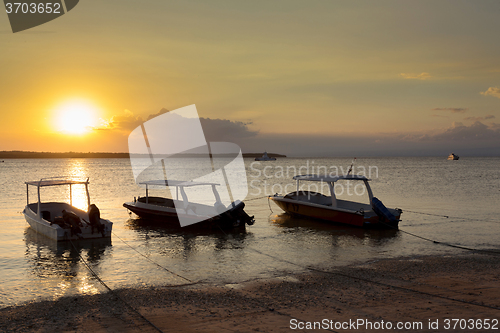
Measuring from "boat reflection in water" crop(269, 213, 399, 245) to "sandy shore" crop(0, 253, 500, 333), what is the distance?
595 cm

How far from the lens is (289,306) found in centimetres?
854

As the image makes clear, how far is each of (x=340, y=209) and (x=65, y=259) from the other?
1347cm

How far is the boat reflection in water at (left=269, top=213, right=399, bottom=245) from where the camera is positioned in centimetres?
1733

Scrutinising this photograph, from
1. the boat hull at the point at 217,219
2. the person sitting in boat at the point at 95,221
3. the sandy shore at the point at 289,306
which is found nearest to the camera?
the sandy shore at the point at 289,306

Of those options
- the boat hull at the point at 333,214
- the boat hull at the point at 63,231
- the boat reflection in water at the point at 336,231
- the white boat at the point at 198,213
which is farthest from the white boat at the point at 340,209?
the boat hull at the point at 63,231

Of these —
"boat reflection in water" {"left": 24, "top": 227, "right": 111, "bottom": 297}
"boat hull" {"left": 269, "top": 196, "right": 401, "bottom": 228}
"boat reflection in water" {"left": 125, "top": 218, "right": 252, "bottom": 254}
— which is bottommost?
"boat reflection in water" {"left": 125, "top": 218, "right": 252, "bottom": 254}

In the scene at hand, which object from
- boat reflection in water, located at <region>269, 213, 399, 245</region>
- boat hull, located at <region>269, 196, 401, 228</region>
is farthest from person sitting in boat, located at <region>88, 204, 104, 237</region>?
boat hull, located at <region>269, 196, 401, 228</region>

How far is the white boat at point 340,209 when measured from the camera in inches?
762

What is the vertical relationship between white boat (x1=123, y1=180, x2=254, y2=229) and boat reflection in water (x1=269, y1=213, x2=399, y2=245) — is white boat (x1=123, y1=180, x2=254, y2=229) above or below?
above

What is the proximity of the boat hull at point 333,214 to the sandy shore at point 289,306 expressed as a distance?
807 centimetres

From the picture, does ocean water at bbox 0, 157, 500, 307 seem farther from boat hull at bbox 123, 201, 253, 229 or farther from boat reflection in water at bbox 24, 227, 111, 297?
boat hull at bbox 123, 201, 253, 229

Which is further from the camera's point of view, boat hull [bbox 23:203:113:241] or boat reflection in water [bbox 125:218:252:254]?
boat hull [bbox 23:203:113:241]

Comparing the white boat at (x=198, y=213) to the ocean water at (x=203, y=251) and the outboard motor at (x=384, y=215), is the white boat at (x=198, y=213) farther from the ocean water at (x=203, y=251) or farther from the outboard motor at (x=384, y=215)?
the outboard motor at (x=384, y=215)

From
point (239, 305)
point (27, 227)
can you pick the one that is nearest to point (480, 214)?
point (239, 305)
